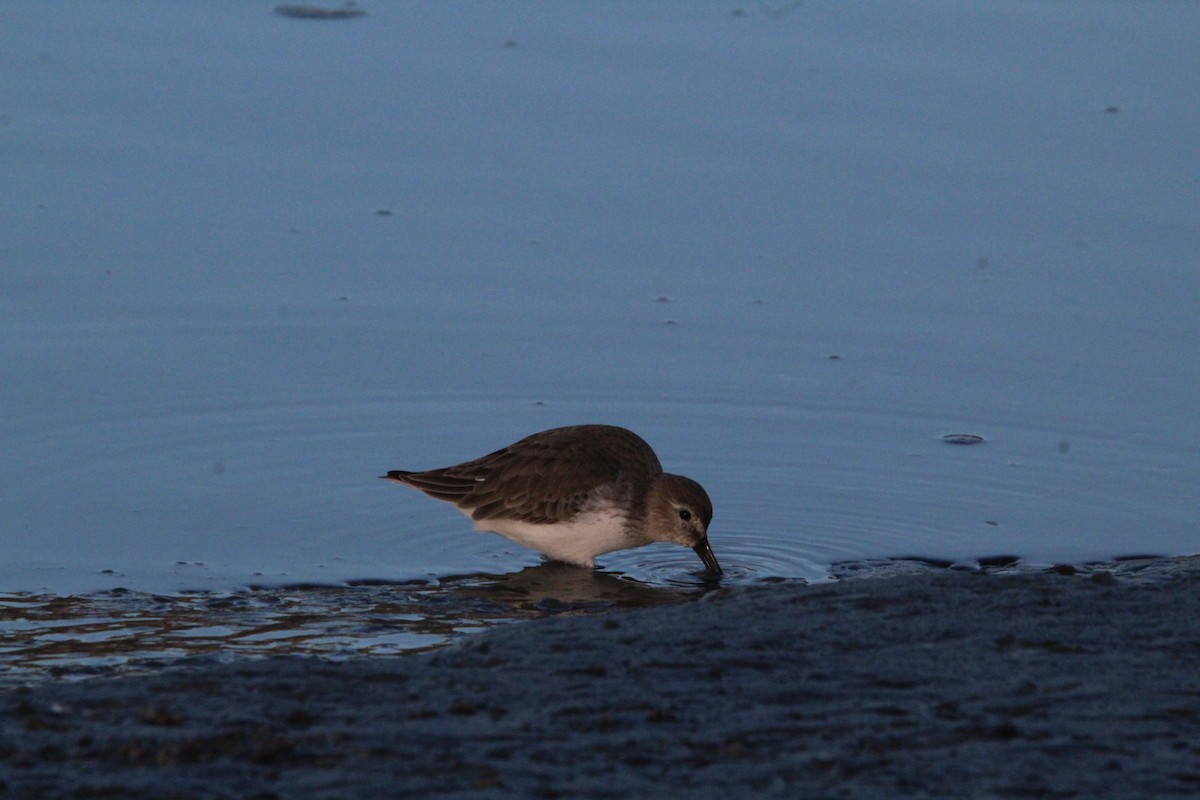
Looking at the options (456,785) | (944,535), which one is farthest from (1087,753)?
(944,535)

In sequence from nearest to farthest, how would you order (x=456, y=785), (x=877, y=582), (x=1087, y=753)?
(x=456, y=785) < (x=1087, y=753) < (x=877, y=582)

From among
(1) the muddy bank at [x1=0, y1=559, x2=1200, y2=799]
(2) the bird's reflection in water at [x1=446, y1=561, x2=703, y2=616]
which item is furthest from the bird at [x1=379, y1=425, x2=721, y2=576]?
(1) the muddy bank at [x1=0, y1=559, x2=1200, y2=799]

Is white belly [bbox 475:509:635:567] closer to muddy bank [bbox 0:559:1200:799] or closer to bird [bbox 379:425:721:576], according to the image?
bird [bbox 379:425:721:576]

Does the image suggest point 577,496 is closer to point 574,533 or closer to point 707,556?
point 574,533

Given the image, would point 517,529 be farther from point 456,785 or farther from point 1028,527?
point 456,785

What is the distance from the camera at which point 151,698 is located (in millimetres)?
5273

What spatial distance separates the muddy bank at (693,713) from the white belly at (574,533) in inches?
83.6

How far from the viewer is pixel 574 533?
8586 millimetres

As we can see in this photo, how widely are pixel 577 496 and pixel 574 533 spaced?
19 cm

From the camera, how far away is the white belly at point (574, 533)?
8.59 meters

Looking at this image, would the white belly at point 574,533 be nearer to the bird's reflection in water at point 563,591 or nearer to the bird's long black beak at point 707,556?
the bird's reflection in water at point 563,591

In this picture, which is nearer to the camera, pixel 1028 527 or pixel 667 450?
pixel 1028 527

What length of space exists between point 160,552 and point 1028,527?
430 centimetres

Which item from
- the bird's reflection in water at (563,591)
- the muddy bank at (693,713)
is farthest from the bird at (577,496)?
the muddy bank at (693,713)
